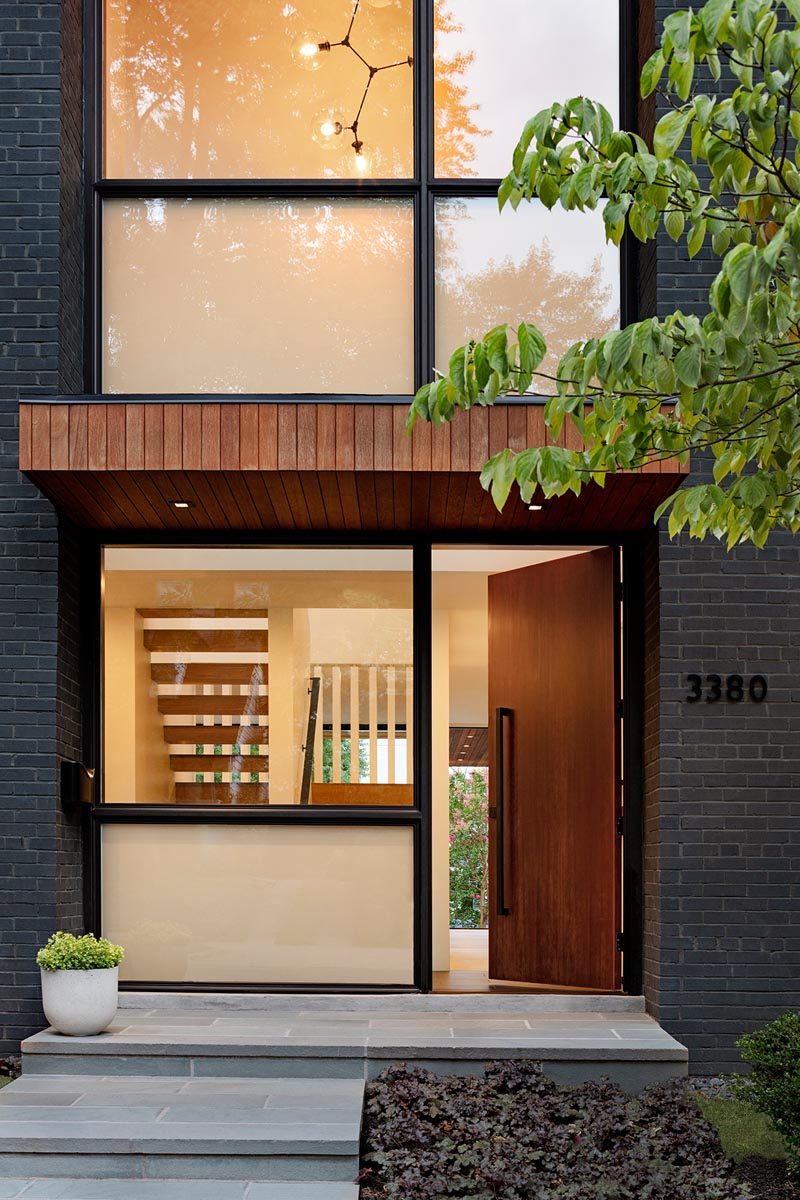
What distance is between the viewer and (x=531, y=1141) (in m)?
5.32

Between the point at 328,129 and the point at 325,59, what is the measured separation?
0.43 m

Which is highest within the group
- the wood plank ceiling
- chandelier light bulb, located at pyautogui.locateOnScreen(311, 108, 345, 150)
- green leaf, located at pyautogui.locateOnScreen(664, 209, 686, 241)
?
chandelier light bulb, located at pyautogui.locateOnScreen(311, 108, 345, 150)

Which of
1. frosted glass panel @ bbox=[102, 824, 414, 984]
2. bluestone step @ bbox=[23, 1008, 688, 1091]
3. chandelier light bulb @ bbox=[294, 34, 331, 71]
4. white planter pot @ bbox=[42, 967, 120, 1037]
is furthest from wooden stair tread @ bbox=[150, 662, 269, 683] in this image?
chandelier light bulb @ bbox=[294, 34, 331, 71]

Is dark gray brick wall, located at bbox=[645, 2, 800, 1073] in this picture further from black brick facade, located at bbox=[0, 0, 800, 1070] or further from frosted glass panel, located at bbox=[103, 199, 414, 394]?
frosted glass panel, located at bbox=[103, 199, 414, 394]

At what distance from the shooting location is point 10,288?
6980mm

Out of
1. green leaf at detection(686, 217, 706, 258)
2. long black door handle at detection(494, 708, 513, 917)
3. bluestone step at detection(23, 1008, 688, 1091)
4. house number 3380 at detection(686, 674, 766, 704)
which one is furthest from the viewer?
long black door handle at detection(494, 708, 513, 917)

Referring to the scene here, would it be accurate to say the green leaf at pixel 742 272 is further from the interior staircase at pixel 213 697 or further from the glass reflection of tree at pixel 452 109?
the interior staircase at pixel 213 697

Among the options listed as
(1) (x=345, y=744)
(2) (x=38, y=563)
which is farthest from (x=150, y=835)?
(2) (x=38, y=563)

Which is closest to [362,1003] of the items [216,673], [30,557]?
[216,673]

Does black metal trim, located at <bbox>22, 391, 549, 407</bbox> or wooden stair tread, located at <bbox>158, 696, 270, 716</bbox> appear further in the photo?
wooden stair tread, located at <bbox>158, 696, 270, 716</bbox>

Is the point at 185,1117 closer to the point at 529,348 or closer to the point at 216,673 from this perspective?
the point at 216,673

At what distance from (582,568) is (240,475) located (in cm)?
225

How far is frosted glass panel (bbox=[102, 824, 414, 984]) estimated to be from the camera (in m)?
7.34

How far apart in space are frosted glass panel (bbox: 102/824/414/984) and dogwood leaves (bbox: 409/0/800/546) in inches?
135
